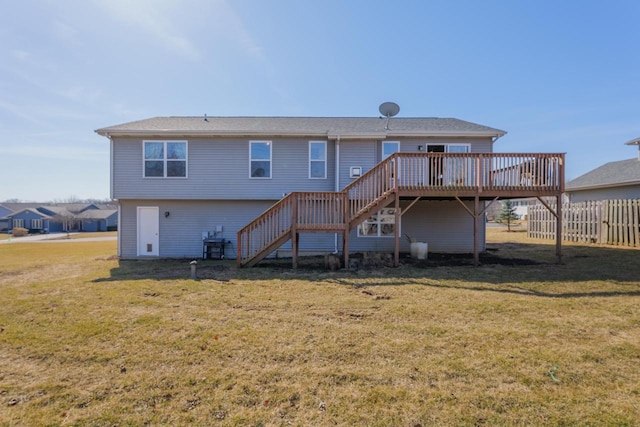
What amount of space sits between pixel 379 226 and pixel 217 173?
7050mm

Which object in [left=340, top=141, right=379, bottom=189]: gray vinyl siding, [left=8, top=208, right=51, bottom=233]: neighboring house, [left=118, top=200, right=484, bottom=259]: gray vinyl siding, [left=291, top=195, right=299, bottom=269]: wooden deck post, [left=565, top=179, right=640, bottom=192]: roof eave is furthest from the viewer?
[left=8, top=208, right=51, bottom=233]: neighboring house

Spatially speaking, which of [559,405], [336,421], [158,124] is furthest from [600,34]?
[158,124]

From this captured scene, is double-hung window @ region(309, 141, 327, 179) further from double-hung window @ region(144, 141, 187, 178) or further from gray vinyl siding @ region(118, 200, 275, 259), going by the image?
double-hung window @ region(144, 141, 187, 178)

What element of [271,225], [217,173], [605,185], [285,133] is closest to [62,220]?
[217,173]

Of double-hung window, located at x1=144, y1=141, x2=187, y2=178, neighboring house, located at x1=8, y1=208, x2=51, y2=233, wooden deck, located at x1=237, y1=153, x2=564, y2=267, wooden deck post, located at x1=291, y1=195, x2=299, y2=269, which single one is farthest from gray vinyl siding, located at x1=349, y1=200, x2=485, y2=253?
neighboring house, located at x1=8, y1=208, x2=51, y2=233

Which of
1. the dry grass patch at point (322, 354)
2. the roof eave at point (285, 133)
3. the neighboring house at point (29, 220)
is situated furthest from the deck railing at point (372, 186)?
the neighboring house at point (29, 220)

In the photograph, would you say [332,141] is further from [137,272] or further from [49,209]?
[49,209]

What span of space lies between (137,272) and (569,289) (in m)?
11.8

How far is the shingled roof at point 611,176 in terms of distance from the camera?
1569 cm

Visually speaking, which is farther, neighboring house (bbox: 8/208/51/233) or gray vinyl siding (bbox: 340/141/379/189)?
neighboring house (bbox: 8/208/51/233)

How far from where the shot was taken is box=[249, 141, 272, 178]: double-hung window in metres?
11.9

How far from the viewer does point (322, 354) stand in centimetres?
374

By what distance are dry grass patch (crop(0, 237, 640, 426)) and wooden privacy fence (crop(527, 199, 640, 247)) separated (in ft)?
30.9

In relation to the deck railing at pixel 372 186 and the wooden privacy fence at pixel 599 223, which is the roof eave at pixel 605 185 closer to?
the wooden privacy fence at pixel 599 223
